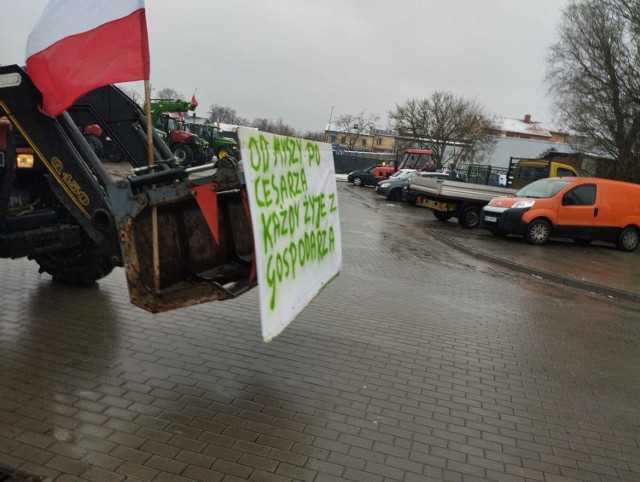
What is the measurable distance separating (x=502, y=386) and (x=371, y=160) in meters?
49.6

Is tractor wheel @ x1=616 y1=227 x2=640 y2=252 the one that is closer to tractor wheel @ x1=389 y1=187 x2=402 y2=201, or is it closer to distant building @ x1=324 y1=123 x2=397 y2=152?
tractor wheel @ x1=389 y1=187 x2=402 y2=201

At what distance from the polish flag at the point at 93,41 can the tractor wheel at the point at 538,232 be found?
12525 millimetres

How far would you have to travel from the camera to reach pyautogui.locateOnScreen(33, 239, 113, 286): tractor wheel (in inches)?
247

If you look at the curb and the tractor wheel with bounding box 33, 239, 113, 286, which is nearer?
the tractor wheel with bounding box 33, 239, 113, 286

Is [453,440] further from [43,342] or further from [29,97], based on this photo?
[29,97]

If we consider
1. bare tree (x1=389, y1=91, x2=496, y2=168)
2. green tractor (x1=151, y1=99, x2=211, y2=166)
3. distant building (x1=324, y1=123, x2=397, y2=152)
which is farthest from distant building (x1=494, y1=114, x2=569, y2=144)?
green tractor (x1=151, y1=99, x2=211, y2=166)

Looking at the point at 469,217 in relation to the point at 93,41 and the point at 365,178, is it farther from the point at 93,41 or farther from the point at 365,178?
the point at 365,178

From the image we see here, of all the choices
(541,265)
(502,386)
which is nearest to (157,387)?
(502,386)

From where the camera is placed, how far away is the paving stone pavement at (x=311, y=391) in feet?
11.0

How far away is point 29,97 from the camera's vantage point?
14.7 feet

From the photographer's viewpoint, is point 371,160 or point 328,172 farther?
point 371,160

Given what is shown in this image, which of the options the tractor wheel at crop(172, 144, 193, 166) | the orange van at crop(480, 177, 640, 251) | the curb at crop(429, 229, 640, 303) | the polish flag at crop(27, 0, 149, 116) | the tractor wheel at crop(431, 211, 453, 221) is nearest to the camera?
the polish flag at crop(27, 0, 149, 116)

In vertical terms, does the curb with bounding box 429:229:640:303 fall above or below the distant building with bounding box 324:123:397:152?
below

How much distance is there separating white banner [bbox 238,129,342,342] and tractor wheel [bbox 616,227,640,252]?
12354mm
